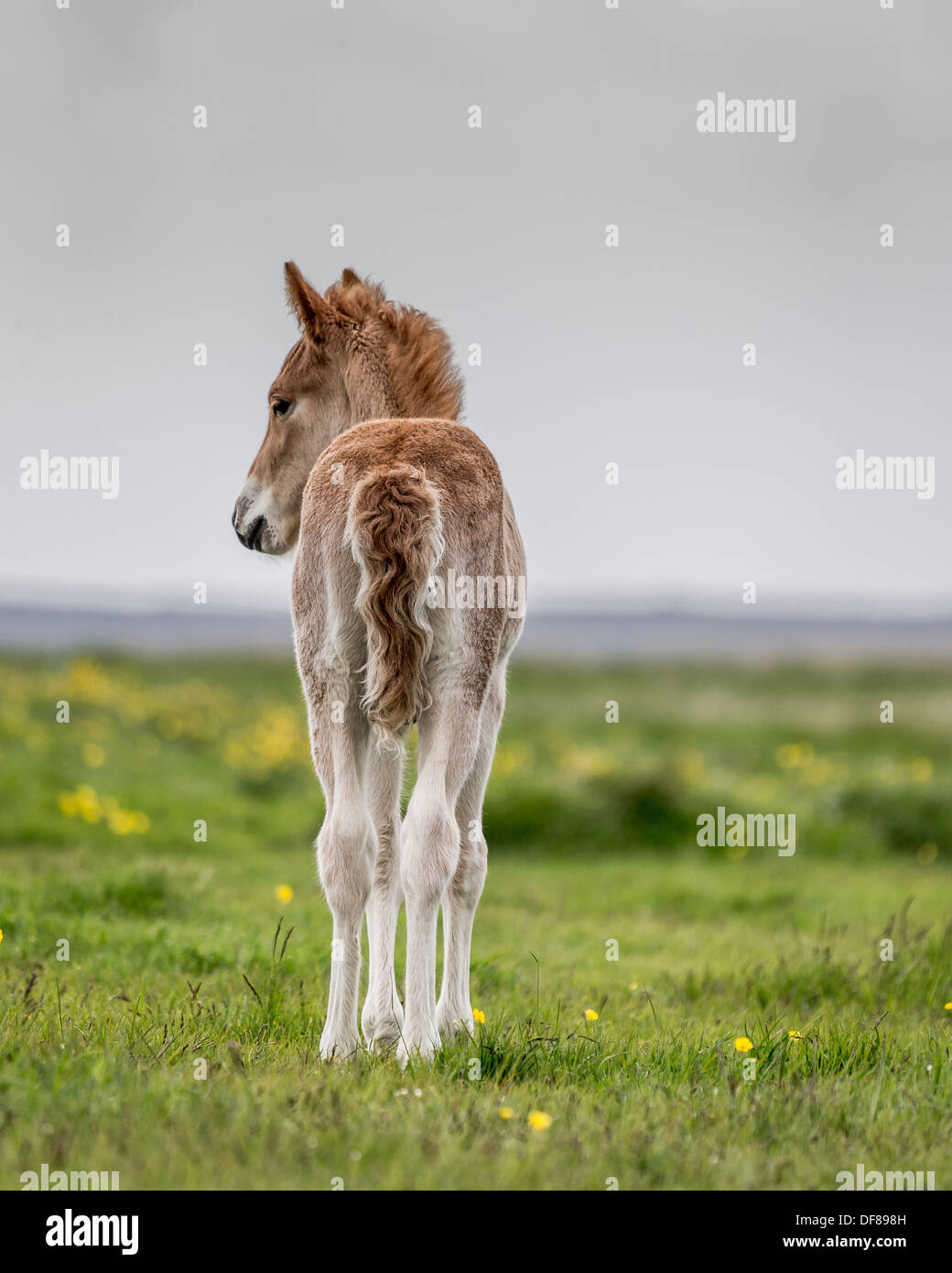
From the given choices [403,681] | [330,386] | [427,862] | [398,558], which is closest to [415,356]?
[330,386]

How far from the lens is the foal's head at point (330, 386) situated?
246 inches

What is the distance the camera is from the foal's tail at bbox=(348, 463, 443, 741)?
15.6 feet

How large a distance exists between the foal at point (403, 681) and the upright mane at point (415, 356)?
790 mm

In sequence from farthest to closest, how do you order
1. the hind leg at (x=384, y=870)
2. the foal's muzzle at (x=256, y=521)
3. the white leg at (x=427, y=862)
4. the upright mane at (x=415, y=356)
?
1. the foal's muzzle at (x=256, y=521)
2. the upright mane at (x=415, y=356)
3. the hind leg at (x=384, y=870)
4. the white leg at (x=427, y=862)

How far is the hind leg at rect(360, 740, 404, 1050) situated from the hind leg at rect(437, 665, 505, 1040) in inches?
9.3

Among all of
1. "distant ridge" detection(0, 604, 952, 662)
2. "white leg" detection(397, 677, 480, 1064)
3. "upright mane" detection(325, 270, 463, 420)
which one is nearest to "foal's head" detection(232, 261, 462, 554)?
"upright mane" detection(325, 270, 463, 420)

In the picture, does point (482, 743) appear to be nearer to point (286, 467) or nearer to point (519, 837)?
point (286, 467)

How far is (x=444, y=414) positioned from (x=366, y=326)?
26.2 inches

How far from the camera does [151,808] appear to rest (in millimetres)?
12984

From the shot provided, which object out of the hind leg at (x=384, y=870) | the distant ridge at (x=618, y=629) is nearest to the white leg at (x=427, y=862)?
the hind leg at (x=384, y=870)

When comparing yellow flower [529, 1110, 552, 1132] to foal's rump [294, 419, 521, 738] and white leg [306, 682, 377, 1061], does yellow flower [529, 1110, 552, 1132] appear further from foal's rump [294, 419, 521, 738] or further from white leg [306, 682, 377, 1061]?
foal's rump [294, 419, 521, 738]

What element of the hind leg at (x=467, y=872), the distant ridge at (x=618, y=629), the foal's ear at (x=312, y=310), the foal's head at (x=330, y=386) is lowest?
the hind leg at (x=467, y=872)

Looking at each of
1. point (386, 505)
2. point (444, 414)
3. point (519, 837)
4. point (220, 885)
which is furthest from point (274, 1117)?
point (519, 837)

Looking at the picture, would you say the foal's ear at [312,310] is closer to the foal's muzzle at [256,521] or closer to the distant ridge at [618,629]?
the foal's muzzle at [256,521]
